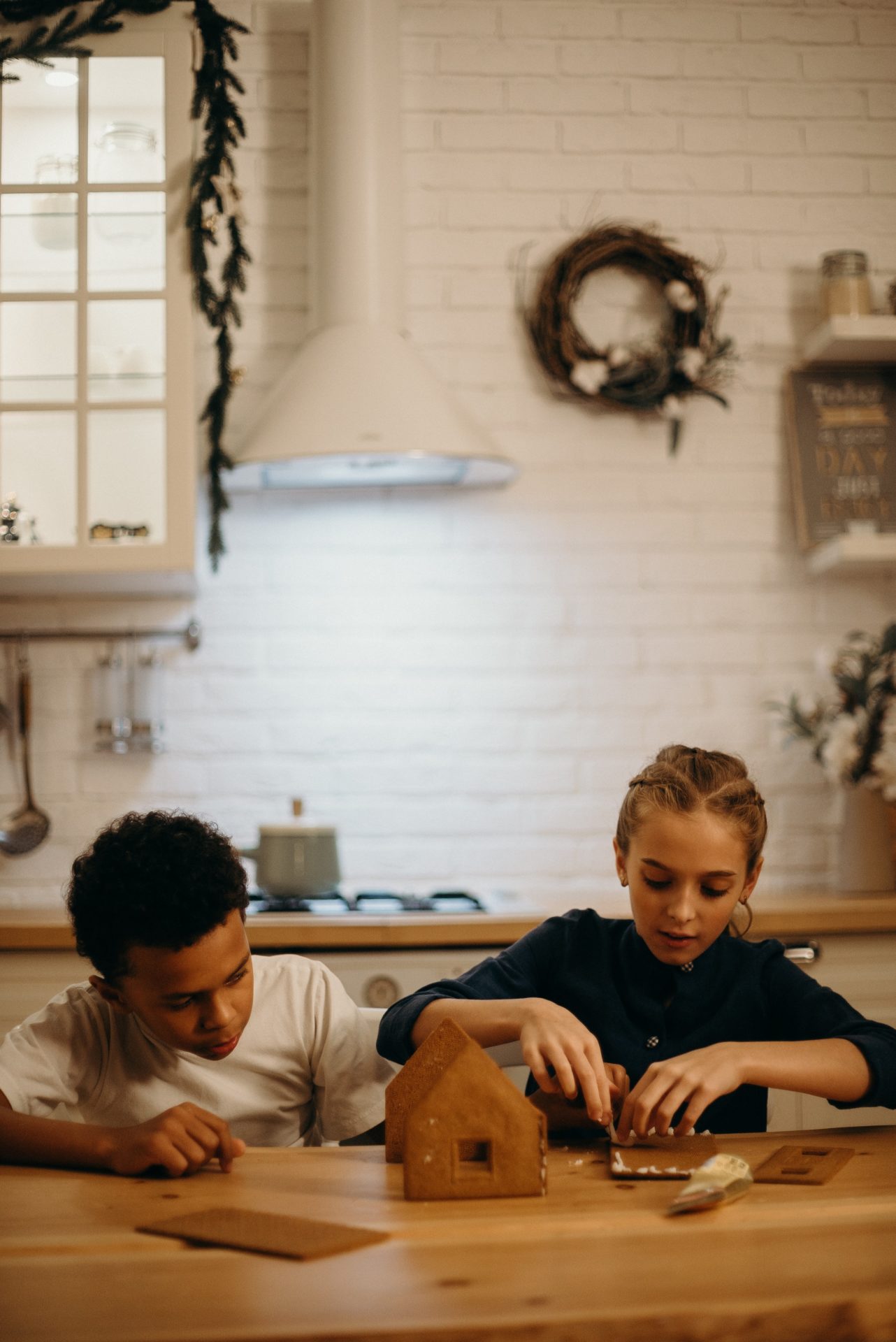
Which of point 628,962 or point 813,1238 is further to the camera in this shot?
point 628,962

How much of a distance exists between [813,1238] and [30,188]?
7.97 feet

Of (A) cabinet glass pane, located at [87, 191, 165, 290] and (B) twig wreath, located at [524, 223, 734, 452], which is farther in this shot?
(B) twig wreath, located at [524, 223, 734, 452]

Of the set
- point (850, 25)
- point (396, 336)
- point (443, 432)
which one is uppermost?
point (850, 25)

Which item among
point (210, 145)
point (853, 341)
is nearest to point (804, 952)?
point (853, 341)

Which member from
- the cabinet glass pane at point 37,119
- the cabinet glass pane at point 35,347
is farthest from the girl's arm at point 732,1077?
the cabinet glass pane at point 37,119

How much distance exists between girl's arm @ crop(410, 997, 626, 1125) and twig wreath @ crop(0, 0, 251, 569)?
1.76 meters

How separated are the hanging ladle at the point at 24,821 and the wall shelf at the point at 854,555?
171 cm

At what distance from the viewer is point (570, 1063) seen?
111 centimetres

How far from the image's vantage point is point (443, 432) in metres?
2.50

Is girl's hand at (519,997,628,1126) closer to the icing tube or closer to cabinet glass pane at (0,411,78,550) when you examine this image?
the icing tube

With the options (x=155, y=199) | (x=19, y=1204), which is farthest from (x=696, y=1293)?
(x=155, y=199)

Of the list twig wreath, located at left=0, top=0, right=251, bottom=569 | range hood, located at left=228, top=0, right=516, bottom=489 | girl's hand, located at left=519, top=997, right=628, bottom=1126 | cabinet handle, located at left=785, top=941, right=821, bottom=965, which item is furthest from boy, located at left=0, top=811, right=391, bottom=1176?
twig wreath, located at left=0, top=0, right=251, bottom=569

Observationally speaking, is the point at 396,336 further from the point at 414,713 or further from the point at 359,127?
the point at 414,713

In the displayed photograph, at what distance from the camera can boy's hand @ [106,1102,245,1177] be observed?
1041 millimetres
